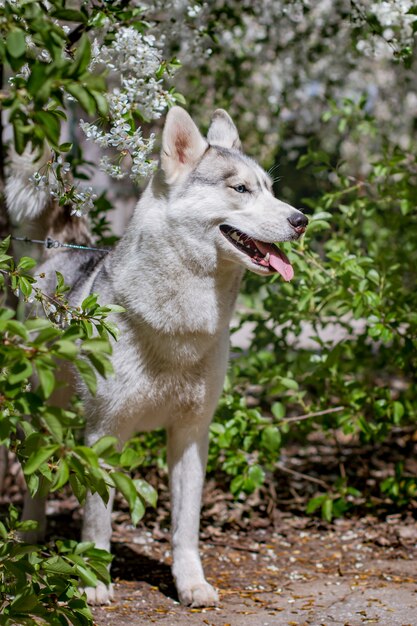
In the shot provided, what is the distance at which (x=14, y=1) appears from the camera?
2.70 meters

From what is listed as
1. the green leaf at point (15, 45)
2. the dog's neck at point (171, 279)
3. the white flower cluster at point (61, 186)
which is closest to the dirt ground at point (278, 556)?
the dog's neck at point (171, 279)

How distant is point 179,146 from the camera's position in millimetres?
3609

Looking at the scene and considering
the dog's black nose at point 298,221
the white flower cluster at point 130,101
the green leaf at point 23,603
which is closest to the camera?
the green leaf at point 23,603

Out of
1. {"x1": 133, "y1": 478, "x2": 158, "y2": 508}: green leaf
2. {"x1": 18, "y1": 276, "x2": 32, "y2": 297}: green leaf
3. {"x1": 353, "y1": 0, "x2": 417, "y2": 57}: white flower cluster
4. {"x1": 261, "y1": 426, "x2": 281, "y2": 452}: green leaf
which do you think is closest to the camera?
{"x1": 133, "y1": 478, "x2": 158, "y2": 508}: green leaf

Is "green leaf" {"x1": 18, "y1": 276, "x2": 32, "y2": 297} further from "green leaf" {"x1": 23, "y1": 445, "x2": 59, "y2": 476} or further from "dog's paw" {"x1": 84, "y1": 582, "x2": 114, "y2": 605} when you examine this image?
"dog's paw" {"x1": 84, "y1": 582, "x2": 114, "y2": 605}

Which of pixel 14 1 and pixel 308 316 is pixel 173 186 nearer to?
pixel 14 1

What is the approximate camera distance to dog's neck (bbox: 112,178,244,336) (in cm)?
350

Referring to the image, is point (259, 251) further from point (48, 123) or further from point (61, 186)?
point (48, 123)

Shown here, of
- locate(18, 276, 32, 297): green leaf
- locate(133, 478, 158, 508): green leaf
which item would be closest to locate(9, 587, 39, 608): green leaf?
locate(133, 478, 158, 508): green leaf

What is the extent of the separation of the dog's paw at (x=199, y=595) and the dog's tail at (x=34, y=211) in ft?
6.36

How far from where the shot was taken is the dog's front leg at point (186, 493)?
3.85m

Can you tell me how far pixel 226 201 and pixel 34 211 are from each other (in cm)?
145

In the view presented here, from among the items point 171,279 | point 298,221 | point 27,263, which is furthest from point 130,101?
point 27,263

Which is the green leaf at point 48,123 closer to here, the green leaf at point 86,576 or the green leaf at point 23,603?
the green leaf at point 86,576
